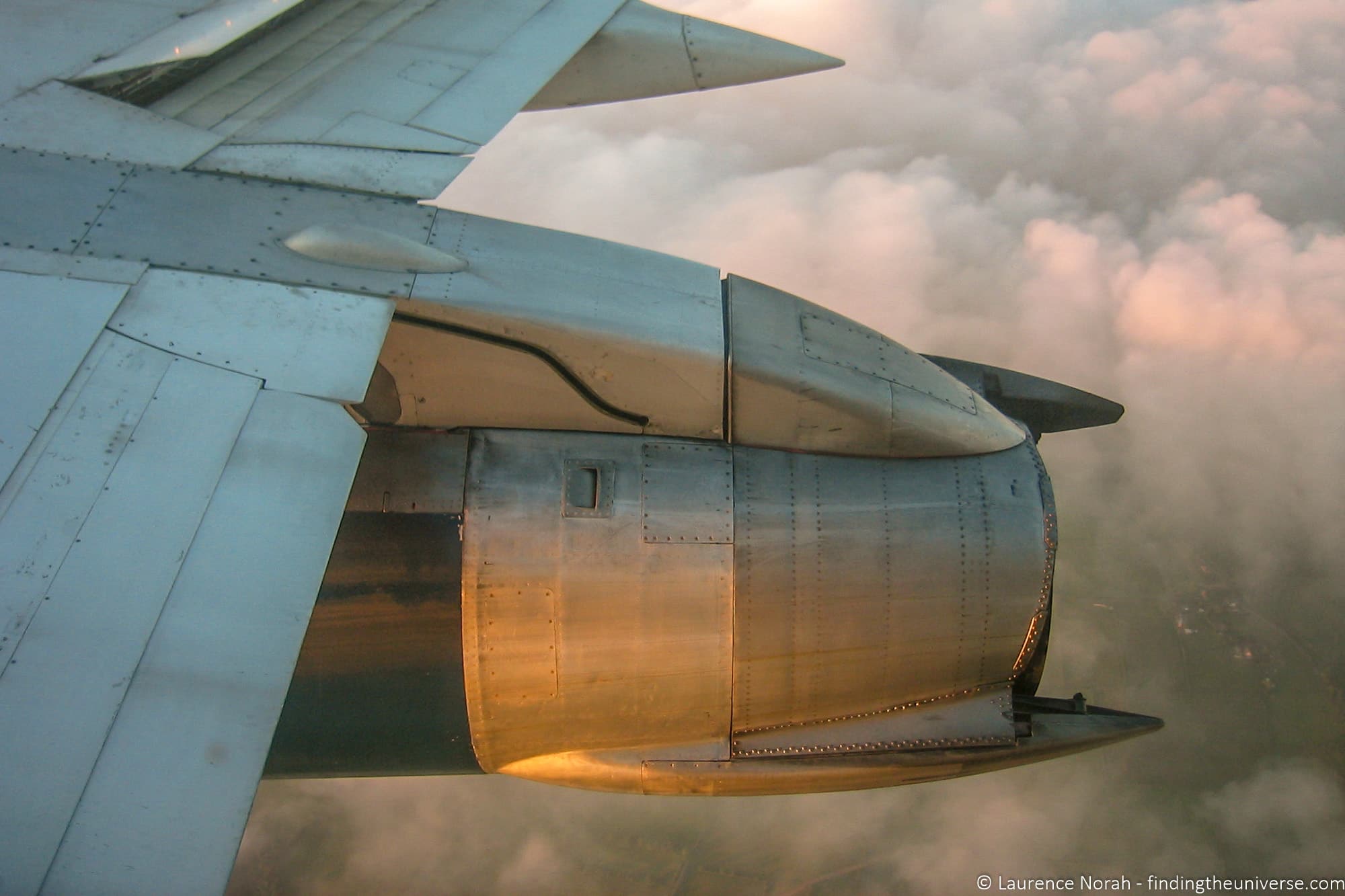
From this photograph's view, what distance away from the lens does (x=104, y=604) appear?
8.77 feet

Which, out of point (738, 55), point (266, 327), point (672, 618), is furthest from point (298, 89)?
point (672, 618)

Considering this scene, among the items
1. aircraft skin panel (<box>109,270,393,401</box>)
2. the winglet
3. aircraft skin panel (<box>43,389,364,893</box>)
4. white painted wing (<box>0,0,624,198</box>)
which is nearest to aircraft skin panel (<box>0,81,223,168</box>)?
white painted wing (<box>0,0,624,198</box>)

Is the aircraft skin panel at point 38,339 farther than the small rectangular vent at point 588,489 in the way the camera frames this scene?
No

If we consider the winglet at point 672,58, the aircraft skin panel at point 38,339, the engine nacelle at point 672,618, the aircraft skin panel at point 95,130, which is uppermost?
the winglet at point 672,58

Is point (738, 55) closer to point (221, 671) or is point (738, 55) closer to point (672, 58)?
point (672, 58)

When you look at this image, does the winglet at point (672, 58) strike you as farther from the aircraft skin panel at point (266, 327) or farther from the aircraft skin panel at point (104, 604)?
the aircraft skin panel at point (104, 604)

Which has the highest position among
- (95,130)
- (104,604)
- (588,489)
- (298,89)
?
(298,89)

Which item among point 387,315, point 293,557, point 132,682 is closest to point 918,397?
point 387,315

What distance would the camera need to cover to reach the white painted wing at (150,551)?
2428mm

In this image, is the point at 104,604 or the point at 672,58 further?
the point at 672,58

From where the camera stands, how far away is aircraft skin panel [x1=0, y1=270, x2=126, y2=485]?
2879 mm

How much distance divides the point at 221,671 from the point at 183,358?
108 cm

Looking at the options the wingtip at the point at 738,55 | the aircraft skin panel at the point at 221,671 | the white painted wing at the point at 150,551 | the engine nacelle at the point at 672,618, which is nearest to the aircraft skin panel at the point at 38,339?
the white painted wing at the point at 150,551

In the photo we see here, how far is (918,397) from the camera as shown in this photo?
15.6 feet
